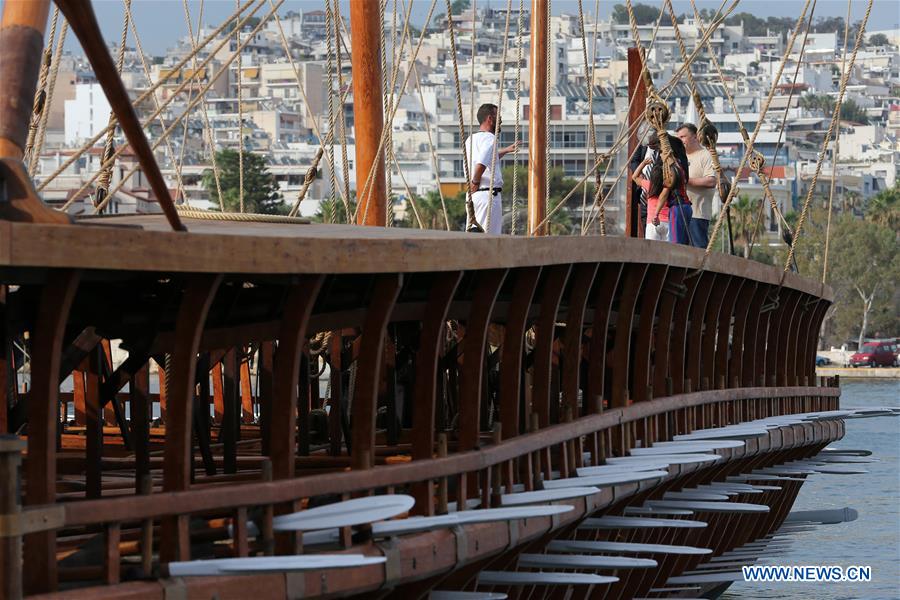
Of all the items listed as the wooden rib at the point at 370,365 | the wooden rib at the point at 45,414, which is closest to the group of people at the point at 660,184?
the wooden rib at the point at 370,365

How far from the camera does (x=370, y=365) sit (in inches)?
289

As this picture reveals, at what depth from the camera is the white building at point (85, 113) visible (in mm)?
155250

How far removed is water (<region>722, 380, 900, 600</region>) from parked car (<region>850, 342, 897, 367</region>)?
3450 centimetres

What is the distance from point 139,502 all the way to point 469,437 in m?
2.82

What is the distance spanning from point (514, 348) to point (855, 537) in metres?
23.3

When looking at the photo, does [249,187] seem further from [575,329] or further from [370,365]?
[370,365]

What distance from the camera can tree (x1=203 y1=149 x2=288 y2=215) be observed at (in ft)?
251

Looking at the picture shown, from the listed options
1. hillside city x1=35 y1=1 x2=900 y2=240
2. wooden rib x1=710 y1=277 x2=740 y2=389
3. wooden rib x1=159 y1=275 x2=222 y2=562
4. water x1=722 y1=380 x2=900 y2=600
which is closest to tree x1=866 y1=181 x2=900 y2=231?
hillside city x1=35 y1=1 x2=900 y2=240

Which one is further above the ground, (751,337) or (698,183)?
(698,183)

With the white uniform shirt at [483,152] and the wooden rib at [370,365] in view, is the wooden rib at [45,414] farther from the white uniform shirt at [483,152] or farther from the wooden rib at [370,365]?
the white uniform shirt at [483,152]

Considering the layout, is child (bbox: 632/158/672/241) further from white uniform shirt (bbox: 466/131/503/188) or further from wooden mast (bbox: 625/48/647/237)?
white uniform shirt (bbox: 466/131/503/188)

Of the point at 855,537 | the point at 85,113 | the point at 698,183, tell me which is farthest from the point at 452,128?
the point at 698,183

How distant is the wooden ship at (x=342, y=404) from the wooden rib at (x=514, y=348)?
13 millimetres

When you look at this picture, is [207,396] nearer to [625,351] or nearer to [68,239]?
[625,351]
